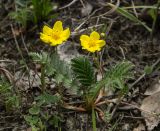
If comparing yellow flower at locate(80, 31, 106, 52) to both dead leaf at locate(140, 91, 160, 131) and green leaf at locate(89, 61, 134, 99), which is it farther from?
dead leaf at locate(140, 91, 160, 131)

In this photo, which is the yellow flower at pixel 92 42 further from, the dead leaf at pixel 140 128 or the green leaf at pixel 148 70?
the dead leaf at pixel 140 128

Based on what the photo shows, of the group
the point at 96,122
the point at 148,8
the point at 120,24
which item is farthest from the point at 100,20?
the point at 96,122

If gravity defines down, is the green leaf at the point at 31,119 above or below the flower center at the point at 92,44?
below

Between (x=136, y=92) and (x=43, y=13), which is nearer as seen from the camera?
(x=136, y=92)

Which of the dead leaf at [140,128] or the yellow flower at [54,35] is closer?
the yellow flower at [54,35]

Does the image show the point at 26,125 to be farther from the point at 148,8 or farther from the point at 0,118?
the point at 148,8

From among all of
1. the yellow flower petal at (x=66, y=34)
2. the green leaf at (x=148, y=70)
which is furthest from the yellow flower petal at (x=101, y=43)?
the green leaf at (x=148, y=70)
